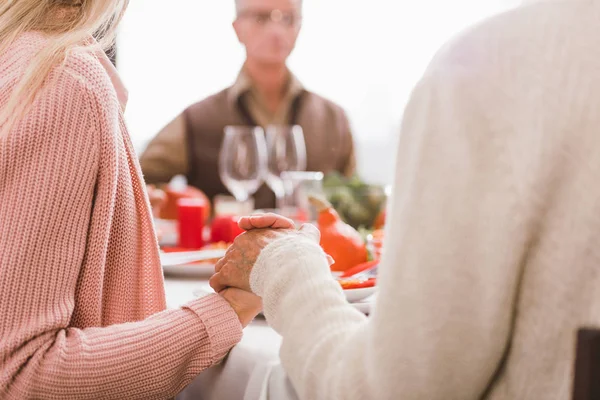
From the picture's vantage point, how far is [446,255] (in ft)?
1.91

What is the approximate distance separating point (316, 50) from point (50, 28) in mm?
3774

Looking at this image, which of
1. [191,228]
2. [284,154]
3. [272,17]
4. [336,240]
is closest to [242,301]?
[336,240]

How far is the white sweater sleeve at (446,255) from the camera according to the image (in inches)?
22.8

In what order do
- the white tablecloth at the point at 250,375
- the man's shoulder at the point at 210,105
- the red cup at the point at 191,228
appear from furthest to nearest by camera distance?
the man's shoulder at the point at 210,105
the red cup at the point at 191,228
the white tablecloth at the point at 250,375

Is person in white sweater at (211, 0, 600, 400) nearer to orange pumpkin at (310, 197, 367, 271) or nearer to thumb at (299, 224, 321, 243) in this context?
thumb at (299, 224, 321, 243)

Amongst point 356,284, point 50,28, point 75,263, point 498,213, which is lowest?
point 356,284

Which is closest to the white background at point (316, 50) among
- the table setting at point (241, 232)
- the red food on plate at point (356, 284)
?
the table setting at point (241, 232)

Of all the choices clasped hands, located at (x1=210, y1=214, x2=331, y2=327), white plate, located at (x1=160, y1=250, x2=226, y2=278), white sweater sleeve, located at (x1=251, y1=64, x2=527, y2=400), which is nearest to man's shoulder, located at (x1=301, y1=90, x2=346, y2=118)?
white plate, located at (x1=160, y1=250, x2=226, y2=278)

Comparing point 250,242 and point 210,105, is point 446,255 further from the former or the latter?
→ point 210,105

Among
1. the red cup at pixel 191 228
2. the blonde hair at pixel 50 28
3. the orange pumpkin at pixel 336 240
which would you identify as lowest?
the red cup at pixel 191 228

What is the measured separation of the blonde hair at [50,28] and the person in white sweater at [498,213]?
45cm

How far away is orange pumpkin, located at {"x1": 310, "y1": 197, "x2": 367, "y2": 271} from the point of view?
1.38 meters

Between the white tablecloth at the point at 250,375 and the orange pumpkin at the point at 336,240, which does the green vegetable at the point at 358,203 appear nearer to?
the orange pumpkin at the point at 336,240

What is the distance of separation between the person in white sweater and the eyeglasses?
2.76 meters
